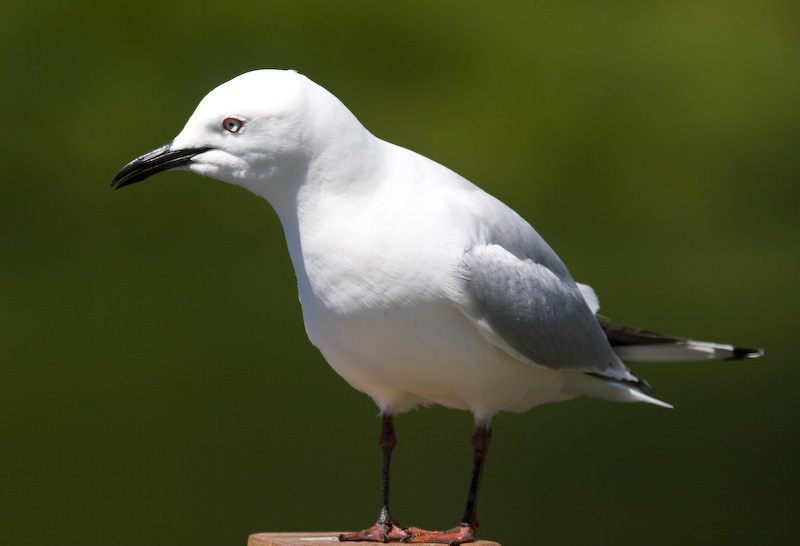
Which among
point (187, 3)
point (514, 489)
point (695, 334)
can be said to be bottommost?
point (514, 489)

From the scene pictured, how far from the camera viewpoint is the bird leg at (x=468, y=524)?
393cm

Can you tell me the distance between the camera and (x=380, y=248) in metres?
3.69

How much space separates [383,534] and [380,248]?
89 cm

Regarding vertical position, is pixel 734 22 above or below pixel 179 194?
above

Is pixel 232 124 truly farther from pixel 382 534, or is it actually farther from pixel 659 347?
pixel 659 347

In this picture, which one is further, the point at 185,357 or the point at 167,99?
the point at 167,99

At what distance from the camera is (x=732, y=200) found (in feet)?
59.6

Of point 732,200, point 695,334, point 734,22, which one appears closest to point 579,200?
point 732,200

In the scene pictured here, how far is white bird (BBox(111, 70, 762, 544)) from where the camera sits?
12.1 ft

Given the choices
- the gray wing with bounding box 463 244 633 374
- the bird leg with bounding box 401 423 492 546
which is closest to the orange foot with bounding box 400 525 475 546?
the bird leg with bounding box 401 423 492 546

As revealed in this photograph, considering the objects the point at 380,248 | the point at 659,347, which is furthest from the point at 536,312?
the point at 659,347

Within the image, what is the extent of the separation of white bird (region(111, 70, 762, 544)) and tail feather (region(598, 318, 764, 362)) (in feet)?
2.51

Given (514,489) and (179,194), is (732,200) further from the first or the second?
(514,489)

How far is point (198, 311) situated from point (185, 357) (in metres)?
1.80
